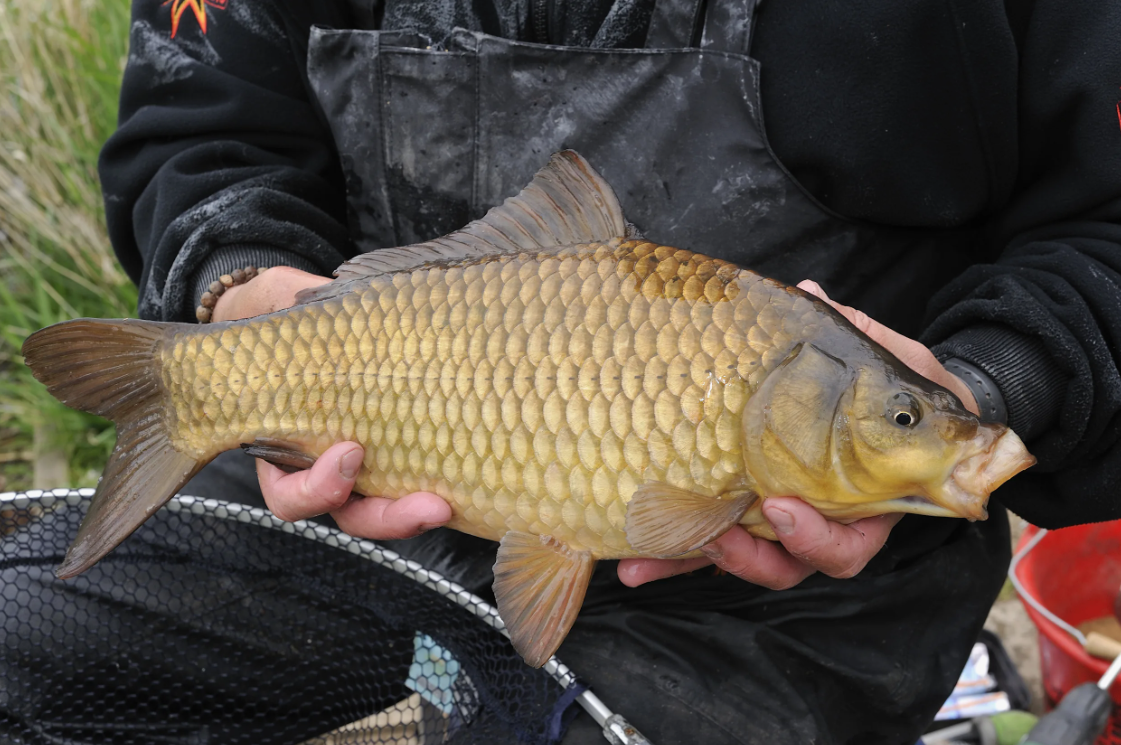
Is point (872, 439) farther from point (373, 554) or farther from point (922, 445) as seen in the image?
point (373, 554)

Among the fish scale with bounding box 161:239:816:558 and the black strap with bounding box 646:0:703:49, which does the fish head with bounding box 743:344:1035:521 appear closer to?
the fish scale with bounding box 161:239:816:558

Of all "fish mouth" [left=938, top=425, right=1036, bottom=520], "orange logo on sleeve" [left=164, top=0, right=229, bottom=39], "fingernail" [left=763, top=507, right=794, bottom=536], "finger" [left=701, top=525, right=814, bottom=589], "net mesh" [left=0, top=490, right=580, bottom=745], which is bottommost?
"net mesh" [left=0, top=490, right=580, bottom=745]

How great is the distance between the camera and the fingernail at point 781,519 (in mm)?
1000

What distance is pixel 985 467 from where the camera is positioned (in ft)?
3.10

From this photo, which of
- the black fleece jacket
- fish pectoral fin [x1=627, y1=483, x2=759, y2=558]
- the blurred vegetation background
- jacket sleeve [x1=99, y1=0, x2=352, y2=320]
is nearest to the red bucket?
the black fleece jacket

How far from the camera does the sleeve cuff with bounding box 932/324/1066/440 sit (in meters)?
1.26

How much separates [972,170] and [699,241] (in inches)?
16.7

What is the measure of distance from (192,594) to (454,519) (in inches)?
24.4

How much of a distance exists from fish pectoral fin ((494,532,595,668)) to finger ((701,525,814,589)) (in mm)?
160

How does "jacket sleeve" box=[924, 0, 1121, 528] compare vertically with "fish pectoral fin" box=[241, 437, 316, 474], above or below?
above

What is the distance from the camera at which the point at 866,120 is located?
1.34 m

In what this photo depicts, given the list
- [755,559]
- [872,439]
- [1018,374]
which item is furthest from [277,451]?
[1018,374]

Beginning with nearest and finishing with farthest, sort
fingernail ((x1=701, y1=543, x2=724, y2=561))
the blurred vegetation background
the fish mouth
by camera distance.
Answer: the fish mouth, fingernail ((x1=701, y1=543, x2=724, y2=561)), the blurred vegetation background

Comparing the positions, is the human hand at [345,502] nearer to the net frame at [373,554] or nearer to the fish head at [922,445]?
the net frame at [373,554]
